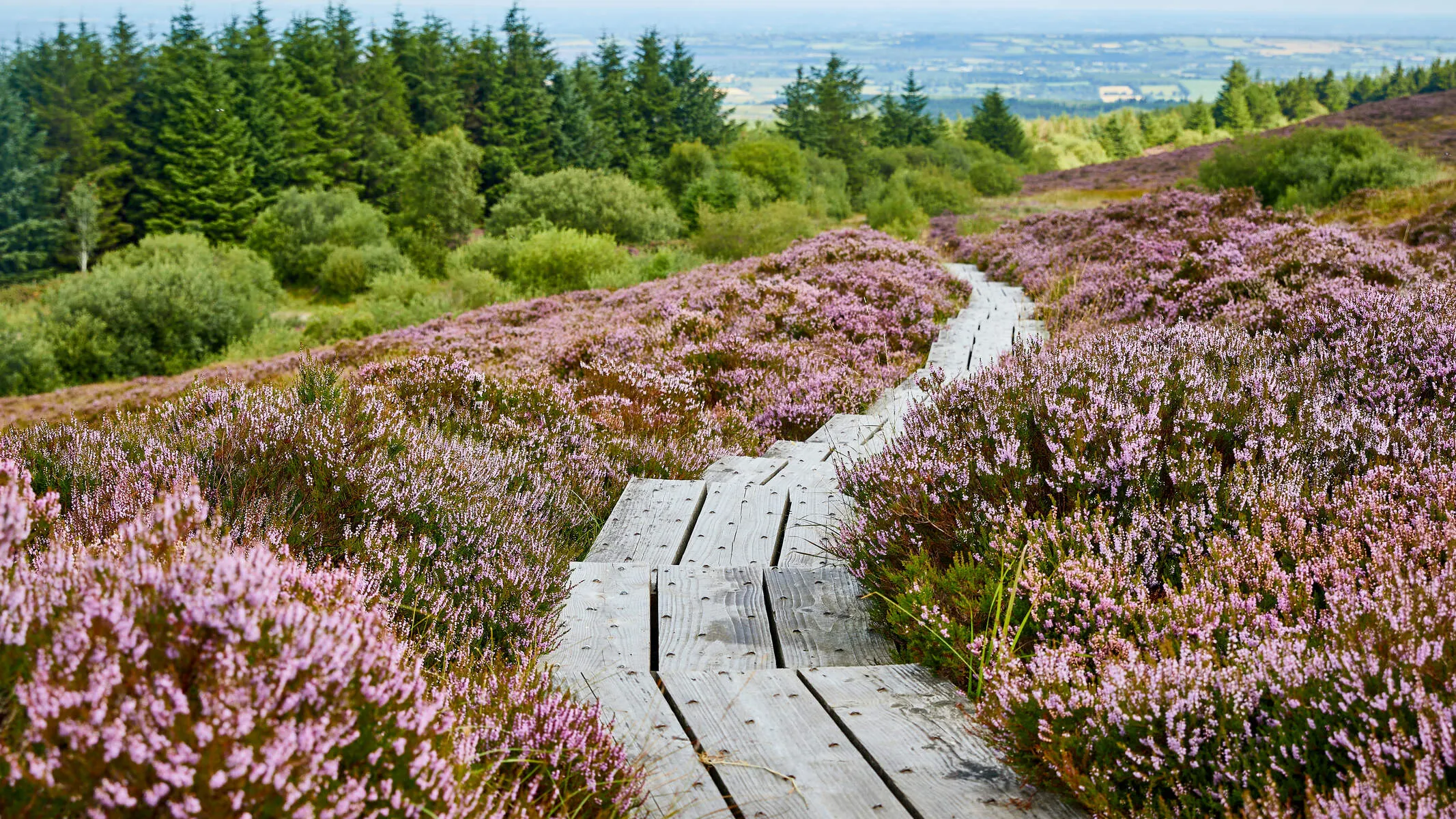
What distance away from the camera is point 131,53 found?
53406 mm

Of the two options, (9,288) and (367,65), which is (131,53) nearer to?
(367,65)

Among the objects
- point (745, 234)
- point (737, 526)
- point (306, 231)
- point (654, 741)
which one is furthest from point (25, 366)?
point (654, 741)

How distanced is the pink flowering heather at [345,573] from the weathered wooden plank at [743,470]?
0.67ft

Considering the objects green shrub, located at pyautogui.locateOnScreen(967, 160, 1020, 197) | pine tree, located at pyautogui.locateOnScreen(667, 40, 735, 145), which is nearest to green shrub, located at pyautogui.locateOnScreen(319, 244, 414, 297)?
pine tree, located at pyautogui.locateOnScreen(667, 40, 735, 145)

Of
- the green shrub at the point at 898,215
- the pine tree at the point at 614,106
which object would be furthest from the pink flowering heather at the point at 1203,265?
the pine tree at the point at 614,106

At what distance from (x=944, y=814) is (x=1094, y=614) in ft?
2.79

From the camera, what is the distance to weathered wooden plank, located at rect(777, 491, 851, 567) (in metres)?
4.11

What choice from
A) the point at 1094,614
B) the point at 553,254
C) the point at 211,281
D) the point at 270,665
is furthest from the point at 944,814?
the point at 211,281

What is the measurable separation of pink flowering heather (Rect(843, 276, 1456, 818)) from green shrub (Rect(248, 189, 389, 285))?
45.8 meters

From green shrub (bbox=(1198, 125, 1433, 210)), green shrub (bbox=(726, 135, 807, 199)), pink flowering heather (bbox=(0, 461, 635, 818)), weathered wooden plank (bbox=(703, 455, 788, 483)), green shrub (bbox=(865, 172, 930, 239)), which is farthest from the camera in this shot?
green shrub (bbox=(726, 135, 807, 199))

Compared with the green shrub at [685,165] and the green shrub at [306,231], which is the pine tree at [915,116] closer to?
the green shrub at [685,165]

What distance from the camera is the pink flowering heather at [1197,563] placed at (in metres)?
1.84

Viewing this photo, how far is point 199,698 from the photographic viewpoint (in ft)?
4.51

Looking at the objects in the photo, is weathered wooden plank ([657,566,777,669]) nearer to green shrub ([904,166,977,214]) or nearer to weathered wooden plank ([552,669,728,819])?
weathered wooden plank ([552,669,728,819])
